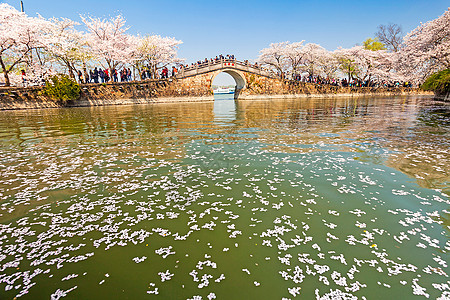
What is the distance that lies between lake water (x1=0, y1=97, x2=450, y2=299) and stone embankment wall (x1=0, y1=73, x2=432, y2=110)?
26801mm

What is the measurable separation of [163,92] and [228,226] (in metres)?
33.2

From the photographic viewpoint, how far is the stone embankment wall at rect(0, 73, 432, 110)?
25.3 meters

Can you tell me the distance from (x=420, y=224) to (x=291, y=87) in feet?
139

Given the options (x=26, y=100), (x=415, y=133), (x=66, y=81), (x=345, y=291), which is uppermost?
(x=66, y=81)

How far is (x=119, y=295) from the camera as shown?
1823 millimetres

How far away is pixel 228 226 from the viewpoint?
274cm

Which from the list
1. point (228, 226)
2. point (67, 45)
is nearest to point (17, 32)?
point (67, 45)

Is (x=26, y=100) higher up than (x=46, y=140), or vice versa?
(x=26, y=100)

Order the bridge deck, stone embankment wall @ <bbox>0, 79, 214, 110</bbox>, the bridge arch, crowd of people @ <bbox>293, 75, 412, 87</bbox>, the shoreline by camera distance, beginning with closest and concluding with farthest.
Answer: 1. stone embankment wall @ <bbox>0, 79, 214, 110</bbox>
2. the shoreline
3. the bridge deck
4. the bridge arch
5. crowd of people @ <bbox>293, 75, 412, 87</bbox>

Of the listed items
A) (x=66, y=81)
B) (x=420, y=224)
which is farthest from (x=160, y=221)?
(x=66, y=81)

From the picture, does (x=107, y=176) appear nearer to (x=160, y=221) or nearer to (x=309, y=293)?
(x=160, y=221)

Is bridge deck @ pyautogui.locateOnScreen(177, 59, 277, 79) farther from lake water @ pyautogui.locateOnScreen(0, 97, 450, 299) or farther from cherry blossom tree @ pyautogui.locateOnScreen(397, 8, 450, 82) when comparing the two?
lake water @ pyautogui.locateOnScreen(0, 97, 450, 299)

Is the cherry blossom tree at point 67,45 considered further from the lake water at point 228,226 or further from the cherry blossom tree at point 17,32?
the lake water at point 228,226

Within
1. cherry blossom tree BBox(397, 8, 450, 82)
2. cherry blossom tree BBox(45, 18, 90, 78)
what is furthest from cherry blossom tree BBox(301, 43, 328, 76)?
cherry blossom tree BBox(45, 18, 90, 78)
